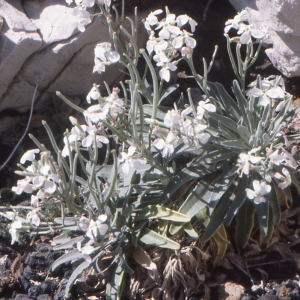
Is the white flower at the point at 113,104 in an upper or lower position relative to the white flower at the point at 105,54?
lower

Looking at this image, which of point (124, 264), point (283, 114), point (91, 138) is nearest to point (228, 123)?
point (283, 114)

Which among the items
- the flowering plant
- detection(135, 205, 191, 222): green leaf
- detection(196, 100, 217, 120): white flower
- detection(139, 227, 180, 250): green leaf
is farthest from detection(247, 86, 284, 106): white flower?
detection(139, 227, 180, 250): green leaf

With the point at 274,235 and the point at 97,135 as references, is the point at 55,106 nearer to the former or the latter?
the point at 97,135

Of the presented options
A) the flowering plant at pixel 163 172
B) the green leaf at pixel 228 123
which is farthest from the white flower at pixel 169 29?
the green leaf at pixel 228 123

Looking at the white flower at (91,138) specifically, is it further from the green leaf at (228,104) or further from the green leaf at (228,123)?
the green leaf at (228,104)

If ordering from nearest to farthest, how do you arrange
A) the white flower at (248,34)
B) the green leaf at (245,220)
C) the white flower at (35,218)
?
the white flower at (35,218) < the white flower at (248,34) < the green leaf at (245,220)

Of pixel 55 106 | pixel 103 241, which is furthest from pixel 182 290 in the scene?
pixel 55 106

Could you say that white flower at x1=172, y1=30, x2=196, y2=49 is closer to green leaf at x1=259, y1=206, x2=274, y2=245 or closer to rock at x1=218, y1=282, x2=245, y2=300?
green leaf at x1=259, y1=206, x2=274, y2=245
